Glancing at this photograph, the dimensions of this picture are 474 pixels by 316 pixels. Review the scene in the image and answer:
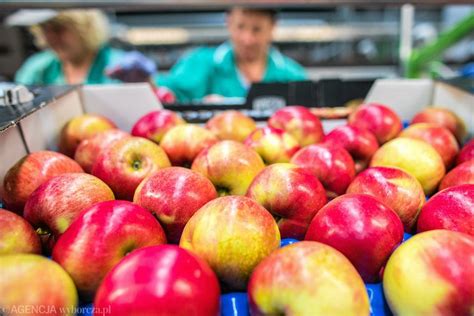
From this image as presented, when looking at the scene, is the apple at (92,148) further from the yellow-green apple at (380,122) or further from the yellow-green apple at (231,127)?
the yellow-green apple at (380,122)

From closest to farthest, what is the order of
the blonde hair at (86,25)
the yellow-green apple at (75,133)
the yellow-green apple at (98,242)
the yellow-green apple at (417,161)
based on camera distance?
the yellow-green apple at (98,242), the yellow-green apple at (417,161), the yellow-green apple at (75,133), the blonde hair at (86,25)

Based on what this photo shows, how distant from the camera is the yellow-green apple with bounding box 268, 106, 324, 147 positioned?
1204 mm

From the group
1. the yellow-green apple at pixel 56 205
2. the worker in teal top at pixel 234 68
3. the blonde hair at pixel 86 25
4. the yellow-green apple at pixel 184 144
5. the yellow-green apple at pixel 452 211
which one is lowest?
the worker in teal top at pixel 234 68

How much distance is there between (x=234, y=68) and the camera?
2711 mm

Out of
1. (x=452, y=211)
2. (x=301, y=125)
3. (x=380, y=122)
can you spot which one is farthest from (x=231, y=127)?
(x=452, y=211)

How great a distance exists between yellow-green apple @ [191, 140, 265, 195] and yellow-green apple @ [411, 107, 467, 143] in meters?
0.71

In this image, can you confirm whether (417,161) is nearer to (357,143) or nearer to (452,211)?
(357,143)

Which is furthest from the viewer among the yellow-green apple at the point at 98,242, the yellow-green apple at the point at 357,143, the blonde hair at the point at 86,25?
the blonde hair at the point at 86,25

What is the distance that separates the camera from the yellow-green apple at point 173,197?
2.43 feet

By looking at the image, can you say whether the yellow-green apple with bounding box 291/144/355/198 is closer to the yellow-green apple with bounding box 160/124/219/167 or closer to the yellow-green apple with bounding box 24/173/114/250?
the yellow-green apple with bounding box 160/124/219/167

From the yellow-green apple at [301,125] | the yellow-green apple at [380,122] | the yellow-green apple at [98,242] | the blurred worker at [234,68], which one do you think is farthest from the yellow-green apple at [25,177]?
the blurred worker at [234,68]

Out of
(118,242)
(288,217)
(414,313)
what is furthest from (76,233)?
(414,313)

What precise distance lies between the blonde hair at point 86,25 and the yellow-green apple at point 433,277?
2.37 metres

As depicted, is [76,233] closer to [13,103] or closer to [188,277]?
[188,277]
